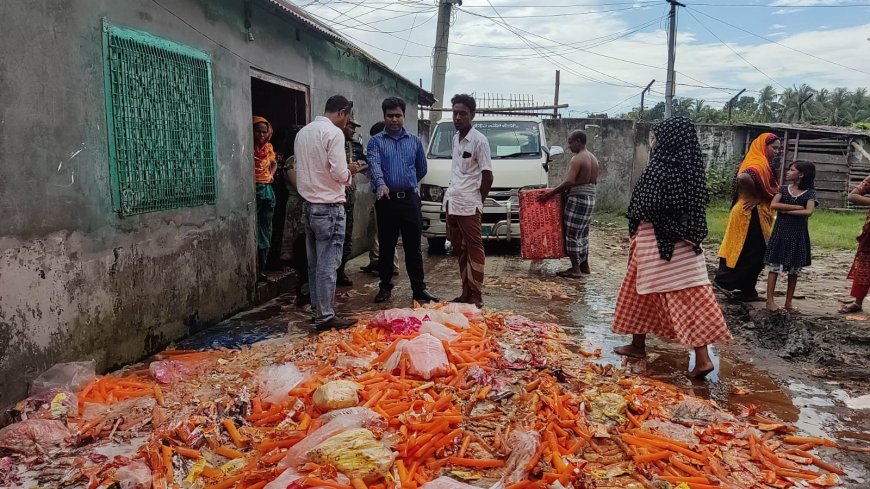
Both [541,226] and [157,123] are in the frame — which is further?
[541,226]

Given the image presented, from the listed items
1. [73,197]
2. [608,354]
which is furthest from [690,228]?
[73,197]

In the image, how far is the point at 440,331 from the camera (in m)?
4.55

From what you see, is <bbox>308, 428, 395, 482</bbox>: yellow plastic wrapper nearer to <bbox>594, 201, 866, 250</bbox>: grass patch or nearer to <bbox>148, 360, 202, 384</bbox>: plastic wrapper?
<bbox>148, 360, 202, 384</bbox>: plastic wrapper

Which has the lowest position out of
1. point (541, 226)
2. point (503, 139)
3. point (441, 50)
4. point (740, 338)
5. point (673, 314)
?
point (740, 338)

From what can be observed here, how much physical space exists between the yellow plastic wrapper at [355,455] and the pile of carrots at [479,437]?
0.13 feet

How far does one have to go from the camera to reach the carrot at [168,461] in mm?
2770

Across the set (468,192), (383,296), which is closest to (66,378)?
(383,296)

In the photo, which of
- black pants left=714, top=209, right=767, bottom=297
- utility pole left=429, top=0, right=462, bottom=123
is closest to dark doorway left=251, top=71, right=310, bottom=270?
black pants left=714, top=209, right=767, bottom=297

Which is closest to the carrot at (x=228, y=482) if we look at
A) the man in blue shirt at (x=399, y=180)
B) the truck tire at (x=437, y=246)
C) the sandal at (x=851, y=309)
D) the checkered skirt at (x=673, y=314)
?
the checkered skirt at (x=673, y=314)

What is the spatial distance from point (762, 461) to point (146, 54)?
4.92 metres

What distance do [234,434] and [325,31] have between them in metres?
5.66

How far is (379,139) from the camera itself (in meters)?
6.15

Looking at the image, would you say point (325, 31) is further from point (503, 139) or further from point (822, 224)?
point (822, 224)

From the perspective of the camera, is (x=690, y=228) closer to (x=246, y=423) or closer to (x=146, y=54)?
(x=246, y=423)
